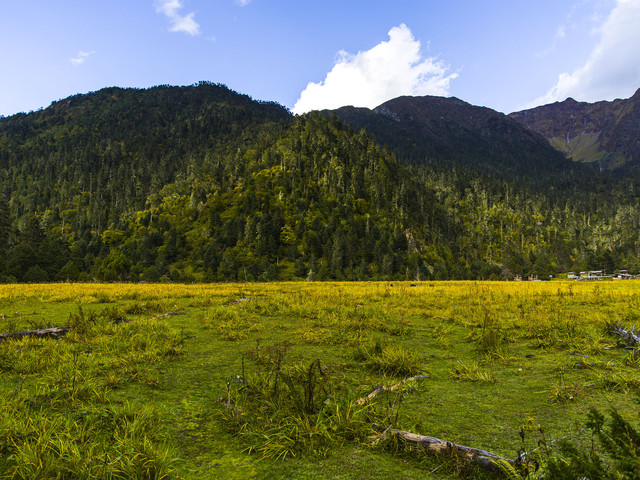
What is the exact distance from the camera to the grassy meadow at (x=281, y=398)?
3.41 meters

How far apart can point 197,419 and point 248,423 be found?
0.90 metres

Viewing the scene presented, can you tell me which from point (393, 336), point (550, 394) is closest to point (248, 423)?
point (550, 394)

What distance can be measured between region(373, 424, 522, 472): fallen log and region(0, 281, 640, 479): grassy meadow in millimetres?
106

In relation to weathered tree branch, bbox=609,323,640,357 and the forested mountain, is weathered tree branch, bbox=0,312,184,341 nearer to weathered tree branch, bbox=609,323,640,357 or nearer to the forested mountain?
weathered tree branch, bbox=609,323,640,357

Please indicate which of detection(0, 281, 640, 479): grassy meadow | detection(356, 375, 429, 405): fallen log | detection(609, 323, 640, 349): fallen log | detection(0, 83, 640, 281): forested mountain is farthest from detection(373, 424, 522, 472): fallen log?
detection(0, 83, 640, 281): forested mountain

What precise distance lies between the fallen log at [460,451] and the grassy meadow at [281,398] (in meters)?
0.11

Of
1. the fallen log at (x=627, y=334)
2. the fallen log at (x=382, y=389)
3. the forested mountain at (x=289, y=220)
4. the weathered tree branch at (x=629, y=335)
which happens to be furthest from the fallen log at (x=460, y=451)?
the forested mountain at (x=289, y=220)

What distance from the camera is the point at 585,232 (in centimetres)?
16800

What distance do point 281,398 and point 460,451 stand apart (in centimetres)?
253

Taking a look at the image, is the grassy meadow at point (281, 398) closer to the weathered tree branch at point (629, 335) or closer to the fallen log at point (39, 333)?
the weathered tree branch at point (629, 335)

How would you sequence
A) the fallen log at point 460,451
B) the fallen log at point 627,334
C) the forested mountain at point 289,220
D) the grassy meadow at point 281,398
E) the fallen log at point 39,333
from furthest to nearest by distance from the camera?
the forested mountain at point 289,220, the fallen log at point 39,333, the fallen log at point 627,334, the grassy meadow at point 281,398, the fallen log at point 460,451

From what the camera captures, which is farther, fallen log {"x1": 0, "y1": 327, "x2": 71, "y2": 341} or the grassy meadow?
fallen log {"x1": 0, "y1": 327, "x2": 71, "y2": 341}

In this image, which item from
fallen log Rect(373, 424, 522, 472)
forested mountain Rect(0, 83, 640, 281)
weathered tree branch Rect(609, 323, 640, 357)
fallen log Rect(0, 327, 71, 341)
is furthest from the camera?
forested mountain Rect(0, 83, 640, 281)

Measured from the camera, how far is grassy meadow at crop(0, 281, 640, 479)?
3.41 meters
